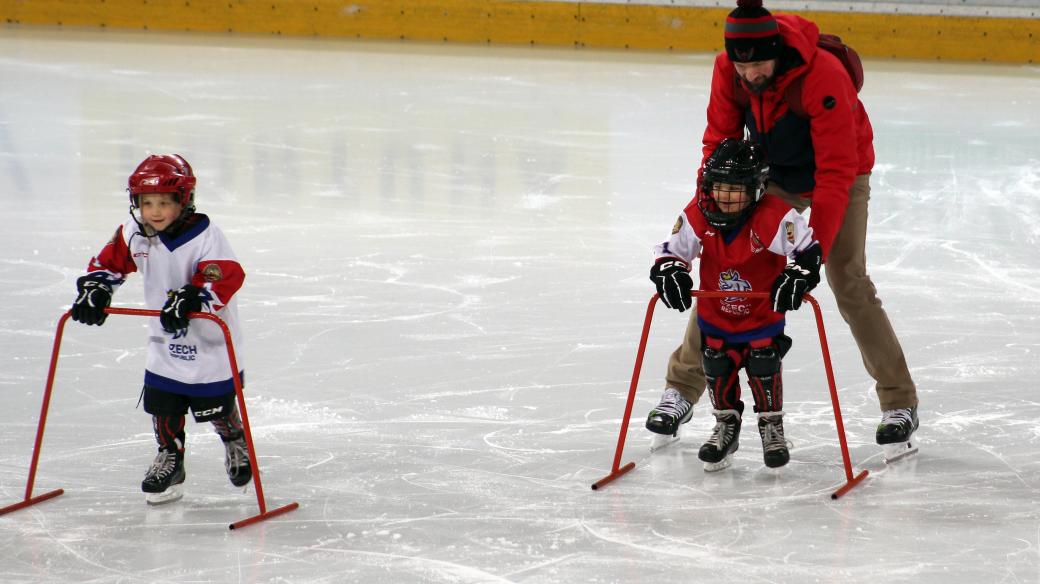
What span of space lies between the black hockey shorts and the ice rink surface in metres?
0.24

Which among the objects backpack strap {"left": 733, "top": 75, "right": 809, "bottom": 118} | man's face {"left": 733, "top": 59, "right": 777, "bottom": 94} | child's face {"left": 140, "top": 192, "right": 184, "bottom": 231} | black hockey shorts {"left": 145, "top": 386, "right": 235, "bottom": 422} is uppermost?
man's face {"left": 733, "top": 59, "right": 777, "bottom": 94}

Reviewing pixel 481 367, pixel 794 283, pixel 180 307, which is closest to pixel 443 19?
pixel 481 367

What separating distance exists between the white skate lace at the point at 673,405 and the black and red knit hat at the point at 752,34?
3.57 feet

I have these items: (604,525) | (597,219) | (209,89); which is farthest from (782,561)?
(209,89)

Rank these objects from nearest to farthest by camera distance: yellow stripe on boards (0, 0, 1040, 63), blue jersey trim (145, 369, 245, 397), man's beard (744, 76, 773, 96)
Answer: blue jersey trim (145, 369, 245, 397) → man's beard (744, 76, 773, 96) → yellow stripe on boards (0, 0, 1040, 63)

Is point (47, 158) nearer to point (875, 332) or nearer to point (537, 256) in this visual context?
point (537, 256)

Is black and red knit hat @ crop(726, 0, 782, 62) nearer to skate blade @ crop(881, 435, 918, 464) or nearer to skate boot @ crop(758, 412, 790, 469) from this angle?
skate boot @ crop(758, 412, 790, 469)

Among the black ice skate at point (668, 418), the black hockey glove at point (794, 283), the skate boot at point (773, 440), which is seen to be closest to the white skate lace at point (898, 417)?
the skate boot at point (773, 440)

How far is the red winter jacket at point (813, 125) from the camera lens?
348 centimetres

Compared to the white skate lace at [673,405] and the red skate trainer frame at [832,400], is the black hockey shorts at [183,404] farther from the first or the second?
the white skate lace at [673,405]

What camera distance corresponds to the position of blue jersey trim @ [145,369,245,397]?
3.28m

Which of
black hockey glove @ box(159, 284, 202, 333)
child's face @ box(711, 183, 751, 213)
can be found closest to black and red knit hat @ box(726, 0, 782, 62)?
child's face @ box(711, 183, 751, 213)

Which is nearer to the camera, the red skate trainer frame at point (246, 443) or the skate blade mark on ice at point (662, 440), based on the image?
the red skate trainer frame at point (246, 443)

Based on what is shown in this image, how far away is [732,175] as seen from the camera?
3.39m
